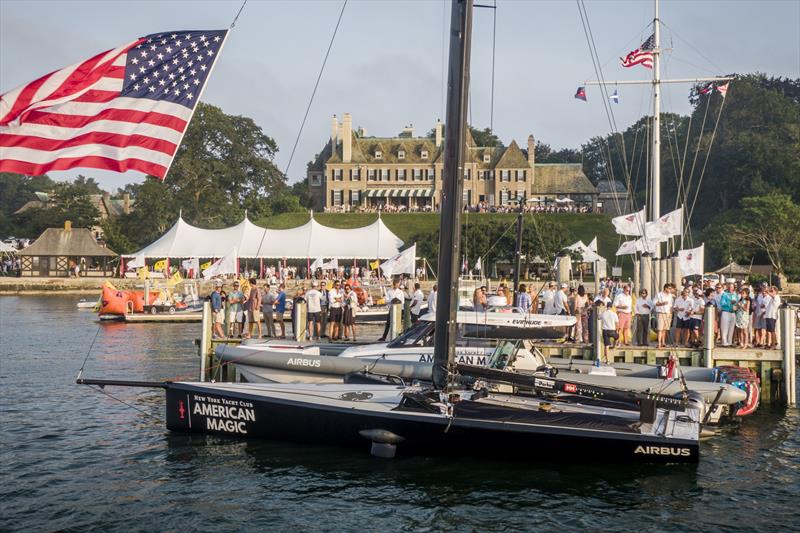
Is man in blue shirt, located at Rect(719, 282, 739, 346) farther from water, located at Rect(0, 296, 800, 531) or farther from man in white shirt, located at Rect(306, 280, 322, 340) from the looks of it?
man in white shirt, located at Rect(306, 280, 322, 340)

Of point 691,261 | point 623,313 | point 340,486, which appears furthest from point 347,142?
point 340,486

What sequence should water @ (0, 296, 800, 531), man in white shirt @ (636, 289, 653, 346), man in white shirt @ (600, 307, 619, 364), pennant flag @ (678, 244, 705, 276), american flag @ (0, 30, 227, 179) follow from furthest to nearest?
1. pennant flag @ (678, 244, 705, 276)
2. man in white shirt @ (636, 289, 653, 346)
3. man in white shirt @ (600, 307, 619, 364)
4. water @ (0, 296, 800, 531)
5. american flag @ (0, 30, 227, 179)

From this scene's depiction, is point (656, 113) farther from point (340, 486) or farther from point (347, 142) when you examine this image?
point (347, 142)

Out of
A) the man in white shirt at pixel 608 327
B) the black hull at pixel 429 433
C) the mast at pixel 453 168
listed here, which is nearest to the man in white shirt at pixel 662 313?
the man in white shirt at pixel 608 327

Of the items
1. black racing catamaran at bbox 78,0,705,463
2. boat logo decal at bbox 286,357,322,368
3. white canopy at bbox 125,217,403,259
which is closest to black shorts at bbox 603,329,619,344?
black racing catamaran at bbox 78,0,705,463

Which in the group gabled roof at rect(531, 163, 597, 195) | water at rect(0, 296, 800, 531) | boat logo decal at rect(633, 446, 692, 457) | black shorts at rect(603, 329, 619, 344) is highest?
gabled roof at rect(531, 163, 597, 195)

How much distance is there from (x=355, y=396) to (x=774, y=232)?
65560mm

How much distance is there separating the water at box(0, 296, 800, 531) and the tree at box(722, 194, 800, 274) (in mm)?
57887

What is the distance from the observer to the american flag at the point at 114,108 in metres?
11.3

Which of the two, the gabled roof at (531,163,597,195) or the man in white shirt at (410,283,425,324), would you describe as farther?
the gabled roof at (531,163,597,195)

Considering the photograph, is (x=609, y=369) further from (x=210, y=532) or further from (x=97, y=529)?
(x=97, y=529)

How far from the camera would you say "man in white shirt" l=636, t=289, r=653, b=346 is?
76.8 feet

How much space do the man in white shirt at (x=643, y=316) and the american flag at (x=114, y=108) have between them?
49.0ft

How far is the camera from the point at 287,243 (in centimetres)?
6256
